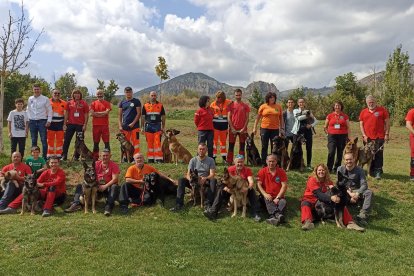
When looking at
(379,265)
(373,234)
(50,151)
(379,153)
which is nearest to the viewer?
(379,265)

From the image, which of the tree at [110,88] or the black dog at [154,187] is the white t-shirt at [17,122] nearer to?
the black dog at [154,187]

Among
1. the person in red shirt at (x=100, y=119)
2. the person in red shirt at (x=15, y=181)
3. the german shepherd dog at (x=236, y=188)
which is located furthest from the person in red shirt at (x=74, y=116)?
the german shepherd dog at (x=236, y=188)

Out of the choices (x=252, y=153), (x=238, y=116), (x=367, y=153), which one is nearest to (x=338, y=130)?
(x=367, y=153)

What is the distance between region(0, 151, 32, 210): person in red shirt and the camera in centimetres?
834

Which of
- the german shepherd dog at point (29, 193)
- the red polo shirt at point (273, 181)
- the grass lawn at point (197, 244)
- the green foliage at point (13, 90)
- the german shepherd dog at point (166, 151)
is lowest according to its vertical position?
the grass lawn at point (197, 244)

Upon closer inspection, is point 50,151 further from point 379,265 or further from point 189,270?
point 379,265

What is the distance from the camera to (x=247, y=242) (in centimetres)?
648

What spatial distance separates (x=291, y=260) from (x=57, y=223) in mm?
4257

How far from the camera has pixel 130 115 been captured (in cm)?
1057

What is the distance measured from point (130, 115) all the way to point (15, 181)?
334 cm

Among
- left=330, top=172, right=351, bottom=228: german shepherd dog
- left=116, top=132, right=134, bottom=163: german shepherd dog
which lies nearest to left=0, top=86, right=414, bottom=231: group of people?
left=330, top=172, right=351, bottom=228: german shepherd dog

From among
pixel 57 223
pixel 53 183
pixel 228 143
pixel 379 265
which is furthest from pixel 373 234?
pixel 53 183

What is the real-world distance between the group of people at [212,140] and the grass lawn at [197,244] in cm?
40

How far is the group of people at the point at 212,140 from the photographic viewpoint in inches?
310
